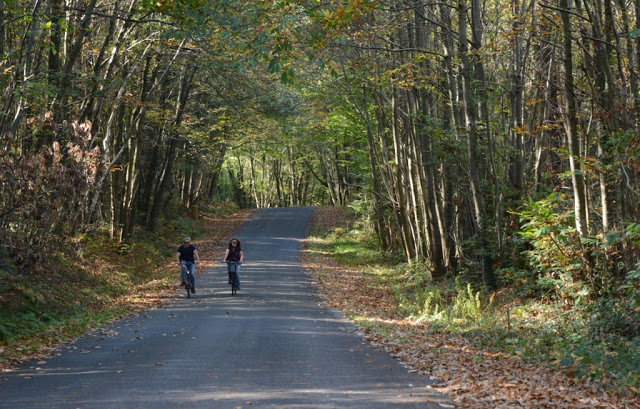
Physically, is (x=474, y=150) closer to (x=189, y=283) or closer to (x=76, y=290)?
(x=189, y=283)

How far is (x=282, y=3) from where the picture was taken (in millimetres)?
11656

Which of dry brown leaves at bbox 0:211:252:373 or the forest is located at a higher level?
the forest

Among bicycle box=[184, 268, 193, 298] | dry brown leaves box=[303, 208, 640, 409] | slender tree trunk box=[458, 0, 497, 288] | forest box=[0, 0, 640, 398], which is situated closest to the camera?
dry brown leaves box=[303, 208, 640, 409]

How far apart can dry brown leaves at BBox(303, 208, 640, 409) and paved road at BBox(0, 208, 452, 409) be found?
0.35m

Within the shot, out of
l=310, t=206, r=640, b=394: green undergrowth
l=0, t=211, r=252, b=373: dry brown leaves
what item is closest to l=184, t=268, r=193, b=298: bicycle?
l=0, t=211, r=252, b=373: dry brown leaves

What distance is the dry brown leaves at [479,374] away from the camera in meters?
6.98

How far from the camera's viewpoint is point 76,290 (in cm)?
1655

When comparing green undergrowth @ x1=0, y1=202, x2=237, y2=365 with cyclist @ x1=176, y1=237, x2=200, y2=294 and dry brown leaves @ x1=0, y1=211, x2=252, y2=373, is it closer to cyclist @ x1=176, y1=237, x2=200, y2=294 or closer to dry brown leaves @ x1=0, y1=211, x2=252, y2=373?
dry brown leaves @ x1=0, y1=211, x2=252, y2=373

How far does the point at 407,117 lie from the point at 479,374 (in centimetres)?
1363

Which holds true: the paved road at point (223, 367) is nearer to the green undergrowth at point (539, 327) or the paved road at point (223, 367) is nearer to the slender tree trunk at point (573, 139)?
the green undergrowth at point (539, 327)

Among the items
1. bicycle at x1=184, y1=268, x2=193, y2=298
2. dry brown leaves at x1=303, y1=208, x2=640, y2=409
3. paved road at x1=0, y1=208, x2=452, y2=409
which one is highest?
bicycle at x1=184, y1=268, x2=193, y2=298

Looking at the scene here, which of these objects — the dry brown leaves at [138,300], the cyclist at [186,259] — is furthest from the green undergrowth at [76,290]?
the cyclist at [186,259]

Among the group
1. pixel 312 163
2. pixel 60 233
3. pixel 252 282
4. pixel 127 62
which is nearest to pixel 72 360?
pixel 60 233

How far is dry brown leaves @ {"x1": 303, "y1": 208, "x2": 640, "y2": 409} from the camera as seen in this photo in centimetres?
698
